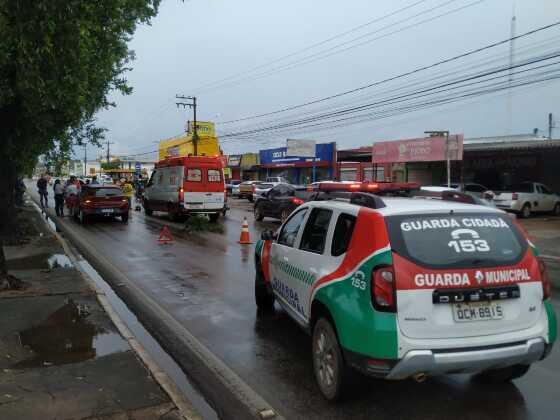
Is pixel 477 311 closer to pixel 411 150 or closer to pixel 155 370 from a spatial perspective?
pixel 155 370

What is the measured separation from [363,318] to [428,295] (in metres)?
0.50

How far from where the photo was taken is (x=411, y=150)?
3011 cm

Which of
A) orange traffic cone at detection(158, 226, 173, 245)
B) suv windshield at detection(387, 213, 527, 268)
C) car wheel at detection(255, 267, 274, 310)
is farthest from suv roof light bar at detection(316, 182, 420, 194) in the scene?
orange traffic cone at detection(158, 226, 173, 245)

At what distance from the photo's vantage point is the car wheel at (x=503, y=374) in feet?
14.4

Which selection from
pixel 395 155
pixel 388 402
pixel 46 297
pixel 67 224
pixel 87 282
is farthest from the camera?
pixel 395 155

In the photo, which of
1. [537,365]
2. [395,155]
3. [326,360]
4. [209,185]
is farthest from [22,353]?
[395,155]

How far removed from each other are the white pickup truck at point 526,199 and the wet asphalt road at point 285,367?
16601mm

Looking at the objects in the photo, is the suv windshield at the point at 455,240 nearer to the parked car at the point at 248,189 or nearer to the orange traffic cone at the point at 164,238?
the orange traffic cone at the point at 164,238

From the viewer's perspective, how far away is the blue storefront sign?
43.3 meters

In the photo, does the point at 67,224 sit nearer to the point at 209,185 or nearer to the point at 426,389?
the point at 209,185

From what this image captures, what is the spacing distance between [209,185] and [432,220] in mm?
17165

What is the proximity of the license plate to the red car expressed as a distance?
60.0 ft

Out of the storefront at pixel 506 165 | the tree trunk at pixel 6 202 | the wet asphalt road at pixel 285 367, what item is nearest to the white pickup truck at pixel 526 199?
the storefront at pixel 506 165

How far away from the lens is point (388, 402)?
4270mm
